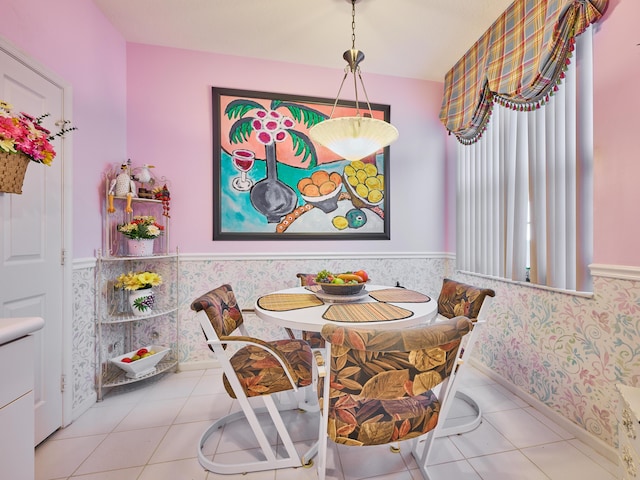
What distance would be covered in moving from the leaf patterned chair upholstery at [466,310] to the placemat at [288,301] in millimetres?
816

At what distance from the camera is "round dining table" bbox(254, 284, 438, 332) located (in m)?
1.25

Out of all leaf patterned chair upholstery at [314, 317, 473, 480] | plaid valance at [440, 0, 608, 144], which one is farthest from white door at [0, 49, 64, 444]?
plaid valance at [440, 0, 608, 144]

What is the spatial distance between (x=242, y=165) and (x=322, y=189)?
0.79m

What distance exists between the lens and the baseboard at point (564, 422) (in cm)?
146

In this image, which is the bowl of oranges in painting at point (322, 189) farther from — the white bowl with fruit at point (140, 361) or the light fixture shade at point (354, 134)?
the white bowl with fruit at point (140, 361)

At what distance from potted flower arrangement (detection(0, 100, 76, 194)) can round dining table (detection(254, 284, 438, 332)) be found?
1218mm

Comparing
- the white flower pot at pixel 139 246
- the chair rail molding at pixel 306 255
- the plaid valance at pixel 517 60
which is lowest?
the chair rail molding at pixel 306 255

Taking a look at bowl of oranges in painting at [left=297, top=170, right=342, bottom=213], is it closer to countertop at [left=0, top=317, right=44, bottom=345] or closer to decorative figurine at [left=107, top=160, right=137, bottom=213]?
decorative figurine at [left=107, top=160, right=137, bottom=213]

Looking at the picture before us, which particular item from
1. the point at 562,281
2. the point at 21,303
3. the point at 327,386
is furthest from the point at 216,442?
the point at 562,281

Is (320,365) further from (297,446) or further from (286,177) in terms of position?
(286,177)

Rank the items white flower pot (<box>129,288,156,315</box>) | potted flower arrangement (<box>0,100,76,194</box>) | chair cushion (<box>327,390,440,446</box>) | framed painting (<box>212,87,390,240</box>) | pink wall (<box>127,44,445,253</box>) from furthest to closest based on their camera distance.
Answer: framed painting (<box>212,87,390,240</box>)
pink wall (<box>127,44,445,253</box>)
white flower pot (<box>129,288,156,315</box>)
potted flower arrangement (<box>0,100,76,194</box>)
chair cushion (<box>327,390,440,446</box>)

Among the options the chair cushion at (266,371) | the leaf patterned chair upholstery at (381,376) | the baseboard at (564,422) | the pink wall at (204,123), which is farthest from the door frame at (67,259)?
the baseboard at (564,422)

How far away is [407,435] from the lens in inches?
41.4

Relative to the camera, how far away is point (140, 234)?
2.13 metres
